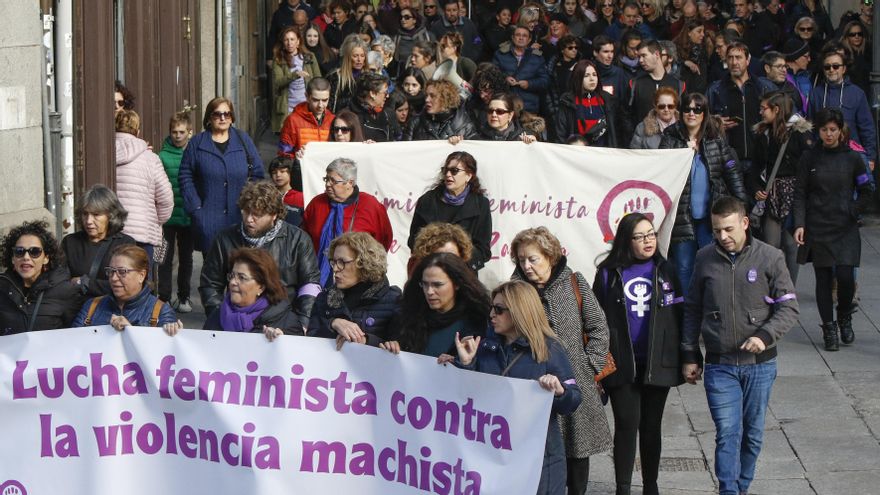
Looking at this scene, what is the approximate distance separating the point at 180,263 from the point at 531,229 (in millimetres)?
5852

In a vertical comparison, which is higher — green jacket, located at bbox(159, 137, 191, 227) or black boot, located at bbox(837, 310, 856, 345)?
green jacket, located at bbox(159, 137, 191, 227)

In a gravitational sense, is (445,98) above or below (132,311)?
above

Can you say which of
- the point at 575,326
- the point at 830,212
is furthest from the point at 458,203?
the point at 830,212

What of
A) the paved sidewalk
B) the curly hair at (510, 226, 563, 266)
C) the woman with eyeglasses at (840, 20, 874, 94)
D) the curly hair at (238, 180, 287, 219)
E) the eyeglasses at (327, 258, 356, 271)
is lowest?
the paved sidewalk

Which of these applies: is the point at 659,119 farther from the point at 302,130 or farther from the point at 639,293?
the point at 639,293

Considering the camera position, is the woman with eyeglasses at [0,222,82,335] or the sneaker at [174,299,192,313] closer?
the woman with eyeglasses at [0,222,82,335]

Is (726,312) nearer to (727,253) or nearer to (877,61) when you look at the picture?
(727,253)

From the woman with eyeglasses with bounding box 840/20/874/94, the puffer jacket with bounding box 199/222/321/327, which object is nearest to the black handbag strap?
the puffer jacket with bounding box 199/222/321/327

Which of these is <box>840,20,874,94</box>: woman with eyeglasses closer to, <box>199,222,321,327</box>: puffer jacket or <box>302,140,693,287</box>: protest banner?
<box>302,140,693,287</box>: protest banner

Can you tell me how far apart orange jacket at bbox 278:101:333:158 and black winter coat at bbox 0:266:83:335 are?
15.3 ft

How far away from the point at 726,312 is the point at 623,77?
644 cm

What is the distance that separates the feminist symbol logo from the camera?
29.4 feet

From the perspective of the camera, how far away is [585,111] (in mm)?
14070

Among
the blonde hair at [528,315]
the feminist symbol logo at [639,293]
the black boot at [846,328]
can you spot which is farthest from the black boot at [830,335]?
the blonde hair at [528,315]
